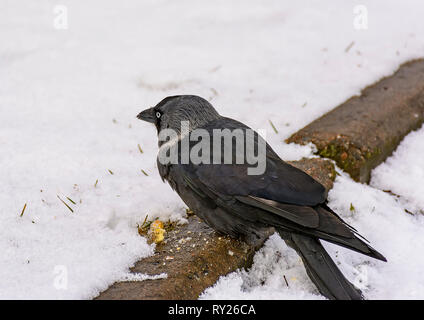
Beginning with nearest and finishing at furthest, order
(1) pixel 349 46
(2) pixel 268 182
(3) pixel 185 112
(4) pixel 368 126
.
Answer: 1. (2) pixel 268 182
2. (3) pixel 185 112
3. (4) pixel 368 126
4. (1) pixel 349 46

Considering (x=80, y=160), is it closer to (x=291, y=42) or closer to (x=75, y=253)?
(x=75, y=253)

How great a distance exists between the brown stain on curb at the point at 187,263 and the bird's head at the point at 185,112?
621 mm

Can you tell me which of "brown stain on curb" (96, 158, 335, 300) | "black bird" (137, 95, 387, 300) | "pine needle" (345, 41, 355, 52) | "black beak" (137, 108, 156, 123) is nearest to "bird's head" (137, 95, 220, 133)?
"black beak" (137, 108, 156, 123)

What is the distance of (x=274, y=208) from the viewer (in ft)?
8.70

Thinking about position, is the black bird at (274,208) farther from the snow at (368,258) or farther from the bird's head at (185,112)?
the bird's head at (185,112)

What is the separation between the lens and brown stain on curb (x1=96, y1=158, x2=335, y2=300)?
2.48 m

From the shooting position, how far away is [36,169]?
3.58m

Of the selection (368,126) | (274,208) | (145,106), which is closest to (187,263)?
(274,208)

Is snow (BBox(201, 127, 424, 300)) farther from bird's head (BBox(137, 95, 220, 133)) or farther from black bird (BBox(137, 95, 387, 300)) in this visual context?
bird's head (BBox(137, 95, 220, 133))

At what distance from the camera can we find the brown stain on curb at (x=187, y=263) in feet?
8.14

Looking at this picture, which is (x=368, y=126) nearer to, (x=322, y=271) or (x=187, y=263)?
(x=322, y=271)

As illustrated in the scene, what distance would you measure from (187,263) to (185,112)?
3.45ft

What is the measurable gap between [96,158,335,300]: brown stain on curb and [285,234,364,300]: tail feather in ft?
1.08

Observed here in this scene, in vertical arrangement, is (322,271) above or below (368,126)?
above
